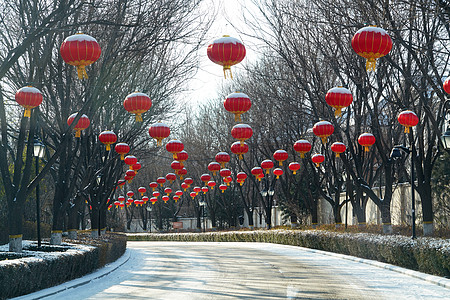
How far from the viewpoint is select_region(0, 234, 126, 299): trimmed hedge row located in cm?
1081

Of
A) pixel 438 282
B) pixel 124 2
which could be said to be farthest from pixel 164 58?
pixel 438 282

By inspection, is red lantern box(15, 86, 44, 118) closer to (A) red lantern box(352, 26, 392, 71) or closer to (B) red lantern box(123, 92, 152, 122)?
(B) red lantern box(123, 92, 152, 122)

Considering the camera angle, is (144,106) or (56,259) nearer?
(56,259)

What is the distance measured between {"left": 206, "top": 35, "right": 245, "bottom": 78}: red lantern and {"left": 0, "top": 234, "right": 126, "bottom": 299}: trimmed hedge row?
6356 mm

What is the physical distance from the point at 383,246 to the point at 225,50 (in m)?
9.38

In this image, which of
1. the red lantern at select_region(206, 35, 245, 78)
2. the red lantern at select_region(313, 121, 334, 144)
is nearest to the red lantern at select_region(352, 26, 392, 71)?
the red lantern at select_region(206, 35, 245, 78)

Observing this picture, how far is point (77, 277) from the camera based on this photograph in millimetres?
15609

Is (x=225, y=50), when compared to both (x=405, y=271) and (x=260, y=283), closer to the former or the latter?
(x=260, y=283)

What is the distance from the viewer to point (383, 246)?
18.4 metres

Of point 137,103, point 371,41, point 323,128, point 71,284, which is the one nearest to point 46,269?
point 71,284

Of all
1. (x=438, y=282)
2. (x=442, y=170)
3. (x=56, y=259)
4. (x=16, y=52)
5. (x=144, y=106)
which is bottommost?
(x=438, y=282)

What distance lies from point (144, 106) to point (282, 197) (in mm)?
31999

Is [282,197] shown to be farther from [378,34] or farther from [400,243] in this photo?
[378,34]

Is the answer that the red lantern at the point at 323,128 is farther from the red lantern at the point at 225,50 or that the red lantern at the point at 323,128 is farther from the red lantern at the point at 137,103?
the red lantern at the point at 225,50
